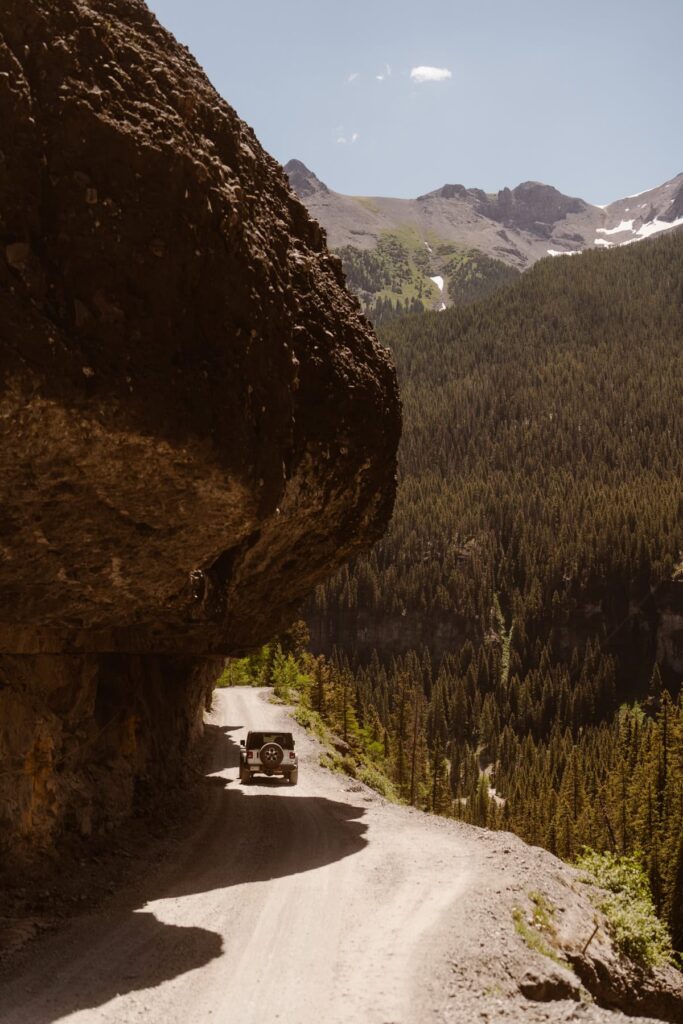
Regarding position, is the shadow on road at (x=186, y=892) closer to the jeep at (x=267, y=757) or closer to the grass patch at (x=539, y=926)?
the jeep at (x=267, y=757)

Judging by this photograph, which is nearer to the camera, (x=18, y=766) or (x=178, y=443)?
(x=178, y=443)

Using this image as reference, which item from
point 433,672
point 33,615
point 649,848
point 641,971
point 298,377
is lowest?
point 433,672

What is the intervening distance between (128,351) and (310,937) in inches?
395

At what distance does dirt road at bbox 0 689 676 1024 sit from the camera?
1252 cm

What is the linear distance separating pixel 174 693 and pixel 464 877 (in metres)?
10.7

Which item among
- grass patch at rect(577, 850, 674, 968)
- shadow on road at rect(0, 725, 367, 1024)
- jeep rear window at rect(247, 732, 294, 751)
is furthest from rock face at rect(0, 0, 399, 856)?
grass patch at rect(577, 850, 674, 968)

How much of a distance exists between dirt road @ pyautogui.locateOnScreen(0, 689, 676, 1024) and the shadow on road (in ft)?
0.13

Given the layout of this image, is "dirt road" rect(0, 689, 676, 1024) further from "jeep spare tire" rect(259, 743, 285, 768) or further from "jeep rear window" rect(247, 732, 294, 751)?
"jeep rear window" rect(247, 732, 294, 751)

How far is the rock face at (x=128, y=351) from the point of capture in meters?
13.4

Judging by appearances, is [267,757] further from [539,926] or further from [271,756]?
[539,926]

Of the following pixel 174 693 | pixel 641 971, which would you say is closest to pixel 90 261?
pixel 174 693

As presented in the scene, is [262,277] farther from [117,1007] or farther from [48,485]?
[117,1007]

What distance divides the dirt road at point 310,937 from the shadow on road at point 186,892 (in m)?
0.04

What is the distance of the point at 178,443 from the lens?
14578mm
